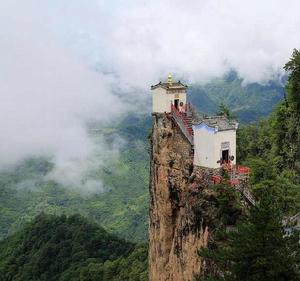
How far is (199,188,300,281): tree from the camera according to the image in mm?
23031

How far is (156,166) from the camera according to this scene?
38938 mm

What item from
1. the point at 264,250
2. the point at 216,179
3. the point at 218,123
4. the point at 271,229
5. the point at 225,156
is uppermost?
the point at 218,123

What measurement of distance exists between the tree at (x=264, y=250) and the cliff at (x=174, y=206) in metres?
7.93

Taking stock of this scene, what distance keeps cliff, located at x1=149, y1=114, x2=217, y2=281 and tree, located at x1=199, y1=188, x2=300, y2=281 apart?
312 inches

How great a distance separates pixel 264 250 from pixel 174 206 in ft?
46.9

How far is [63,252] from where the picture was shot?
372 feet

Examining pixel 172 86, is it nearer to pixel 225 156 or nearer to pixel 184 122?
pixel 184 122

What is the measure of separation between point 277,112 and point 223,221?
25078 mm

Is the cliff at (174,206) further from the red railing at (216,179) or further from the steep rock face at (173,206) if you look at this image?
the red railing at (216,179)

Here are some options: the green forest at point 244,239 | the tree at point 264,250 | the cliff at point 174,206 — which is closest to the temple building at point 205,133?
the cliff at point 174,206

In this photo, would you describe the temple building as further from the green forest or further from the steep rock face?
the green forest

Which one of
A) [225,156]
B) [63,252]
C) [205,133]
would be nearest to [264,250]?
[225,156]

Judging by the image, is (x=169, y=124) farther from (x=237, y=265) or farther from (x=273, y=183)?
(x=237, y=265)

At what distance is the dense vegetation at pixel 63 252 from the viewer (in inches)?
3772
